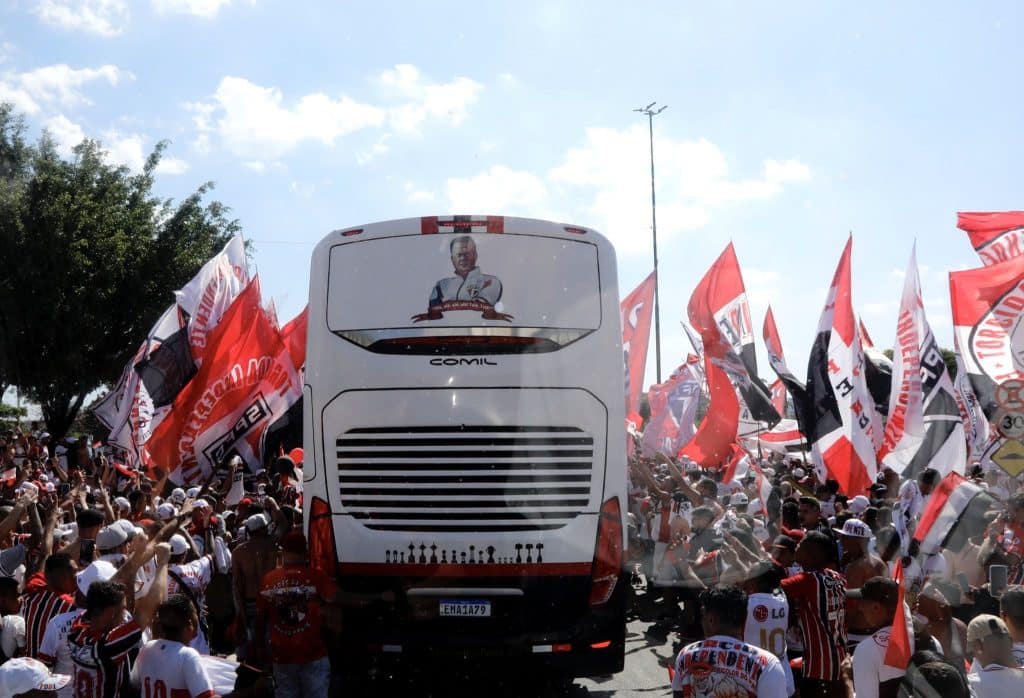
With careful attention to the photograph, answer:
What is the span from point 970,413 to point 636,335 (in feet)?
18.9

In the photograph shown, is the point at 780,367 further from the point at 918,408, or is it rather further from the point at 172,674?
the point at 172,674

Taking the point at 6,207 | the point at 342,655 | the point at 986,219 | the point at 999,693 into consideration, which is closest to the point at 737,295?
the point at 986,219

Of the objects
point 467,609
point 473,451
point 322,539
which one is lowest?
point 467,609

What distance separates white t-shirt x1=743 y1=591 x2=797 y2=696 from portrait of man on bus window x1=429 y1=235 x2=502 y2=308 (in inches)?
121

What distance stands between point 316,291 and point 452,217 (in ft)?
4.12

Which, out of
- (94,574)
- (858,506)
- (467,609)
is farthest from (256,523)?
(858,506)

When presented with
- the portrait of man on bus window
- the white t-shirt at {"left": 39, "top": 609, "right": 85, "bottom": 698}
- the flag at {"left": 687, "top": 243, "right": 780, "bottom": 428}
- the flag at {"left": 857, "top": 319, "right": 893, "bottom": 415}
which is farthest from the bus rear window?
the flag at {"left": 857, "top": 319, "right": 893, "bottom": 415}

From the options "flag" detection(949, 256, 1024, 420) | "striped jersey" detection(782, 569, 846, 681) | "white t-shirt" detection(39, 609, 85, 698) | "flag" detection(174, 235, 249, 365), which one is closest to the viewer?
"white t-shirt" detection(39, 609, 85, 698)

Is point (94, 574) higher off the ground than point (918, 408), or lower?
lower

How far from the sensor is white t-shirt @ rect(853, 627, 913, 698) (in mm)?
4777

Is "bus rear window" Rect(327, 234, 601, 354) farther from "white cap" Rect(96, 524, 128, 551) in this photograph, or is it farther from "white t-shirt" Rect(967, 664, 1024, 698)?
"white t-shirt" Rect(967, 664, 1024, 698)

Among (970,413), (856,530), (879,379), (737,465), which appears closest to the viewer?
(856,530)

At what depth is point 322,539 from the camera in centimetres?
779

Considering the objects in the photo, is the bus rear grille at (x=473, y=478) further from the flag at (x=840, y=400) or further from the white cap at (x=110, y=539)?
the flag at (x=840, y=400)
